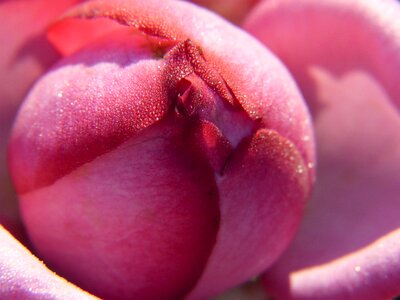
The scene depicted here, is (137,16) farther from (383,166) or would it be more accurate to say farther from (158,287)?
(383,166)

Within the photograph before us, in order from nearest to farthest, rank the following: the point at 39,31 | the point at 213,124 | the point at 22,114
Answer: the point at 213,124
the point at 22,114
the point at 39,31

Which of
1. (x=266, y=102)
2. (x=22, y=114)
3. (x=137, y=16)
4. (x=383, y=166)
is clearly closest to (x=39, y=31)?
(x=22, y=114)

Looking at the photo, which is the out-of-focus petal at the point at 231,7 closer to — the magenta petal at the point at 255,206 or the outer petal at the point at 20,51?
the outer petal at the point at 20,51

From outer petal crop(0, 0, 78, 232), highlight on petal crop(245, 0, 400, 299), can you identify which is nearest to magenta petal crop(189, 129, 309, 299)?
highlight on petal crop(245, 0, 400, 299)

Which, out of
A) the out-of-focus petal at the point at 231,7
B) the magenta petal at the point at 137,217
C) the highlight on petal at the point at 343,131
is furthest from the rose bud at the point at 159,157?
the out-of-focus petal at the point at 231,7

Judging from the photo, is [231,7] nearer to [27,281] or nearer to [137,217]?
[137,217]
